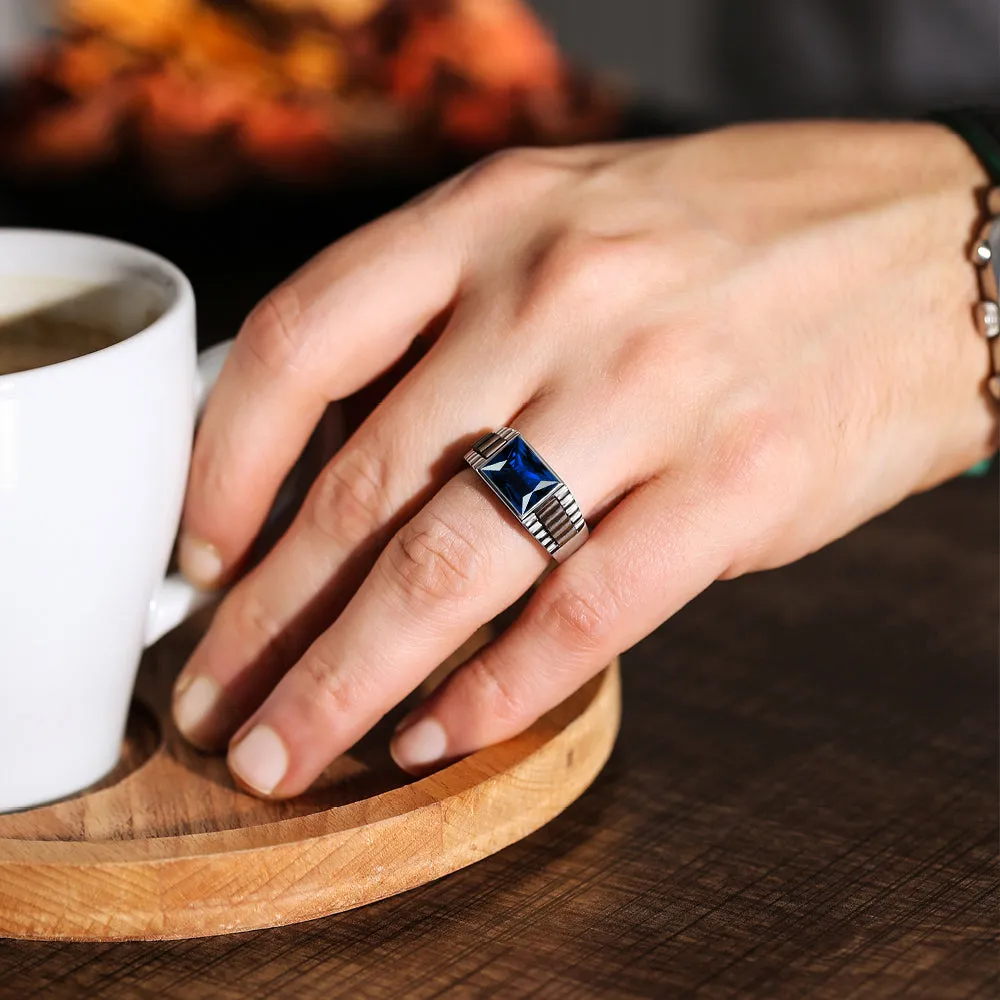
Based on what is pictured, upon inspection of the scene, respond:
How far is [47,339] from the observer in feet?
2.38

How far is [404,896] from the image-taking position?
607mm

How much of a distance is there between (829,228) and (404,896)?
0.40 metres

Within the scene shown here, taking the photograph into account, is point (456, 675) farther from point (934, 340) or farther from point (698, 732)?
point (934, 340)

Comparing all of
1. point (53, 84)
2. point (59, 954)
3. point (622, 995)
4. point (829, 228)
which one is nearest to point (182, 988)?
point (59, 954)

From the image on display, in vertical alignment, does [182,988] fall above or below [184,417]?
below

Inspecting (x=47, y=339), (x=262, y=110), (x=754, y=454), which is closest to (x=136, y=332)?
(x=47, y=339)

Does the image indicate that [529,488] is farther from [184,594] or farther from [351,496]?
[184,594]

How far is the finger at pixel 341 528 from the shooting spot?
0.67 m

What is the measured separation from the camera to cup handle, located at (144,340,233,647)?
0.71m

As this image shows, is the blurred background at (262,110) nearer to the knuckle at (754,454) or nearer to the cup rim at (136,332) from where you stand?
the cup rim at (136,332)

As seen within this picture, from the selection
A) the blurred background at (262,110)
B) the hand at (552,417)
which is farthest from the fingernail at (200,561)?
the blurred background at (262,110)

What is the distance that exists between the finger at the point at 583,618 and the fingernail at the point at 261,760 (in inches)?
2.1

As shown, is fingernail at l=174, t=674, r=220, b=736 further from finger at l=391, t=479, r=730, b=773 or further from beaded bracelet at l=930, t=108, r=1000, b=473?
beaded bracelet at l=930, t=108, r=1000, b=473

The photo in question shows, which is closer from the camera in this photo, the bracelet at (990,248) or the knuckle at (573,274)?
the knuckle at (573,274)
